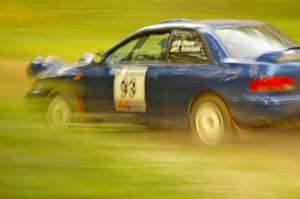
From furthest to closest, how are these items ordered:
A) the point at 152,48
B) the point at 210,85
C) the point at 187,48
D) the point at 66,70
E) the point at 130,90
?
the point at 66,70 < the point at 152,48 < the point at 130,90 < the point at 187,48 < the point at 210,85

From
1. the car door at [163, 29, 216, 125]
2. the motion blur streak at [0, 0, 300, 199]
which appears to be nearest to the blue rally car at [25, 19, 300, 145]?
the car door at [163, 29, 216, 125]

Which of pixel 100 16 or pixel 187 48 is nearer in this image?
pixel 187 48

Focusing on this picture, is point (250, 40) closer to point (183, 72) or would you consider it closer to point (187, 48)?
point (187, 48)

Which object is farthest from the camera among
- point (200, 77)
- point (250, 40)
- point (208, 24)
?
point (208, 24)

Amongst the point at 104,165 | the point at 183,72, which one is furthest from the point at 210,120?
the point at 104,165

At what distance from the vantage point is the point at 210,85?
8.58 meters

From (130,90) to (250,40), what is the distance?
151cm

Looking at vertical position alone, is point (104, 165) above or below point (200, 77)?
above

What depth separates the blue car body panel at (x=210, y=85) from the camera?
822cm

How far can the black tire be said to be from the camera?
28.0ft

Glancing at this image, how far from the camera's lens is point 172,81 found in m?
9.02

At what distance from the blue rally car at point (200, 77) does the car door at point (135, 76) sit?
1 centimetres

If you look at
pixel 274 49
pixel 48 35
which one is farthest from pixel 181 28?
pixel 48 35

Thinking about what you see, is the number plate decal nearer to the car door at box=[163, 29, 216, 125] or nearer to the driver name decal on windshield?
the car door at box=[163, 29, 216, 125]
